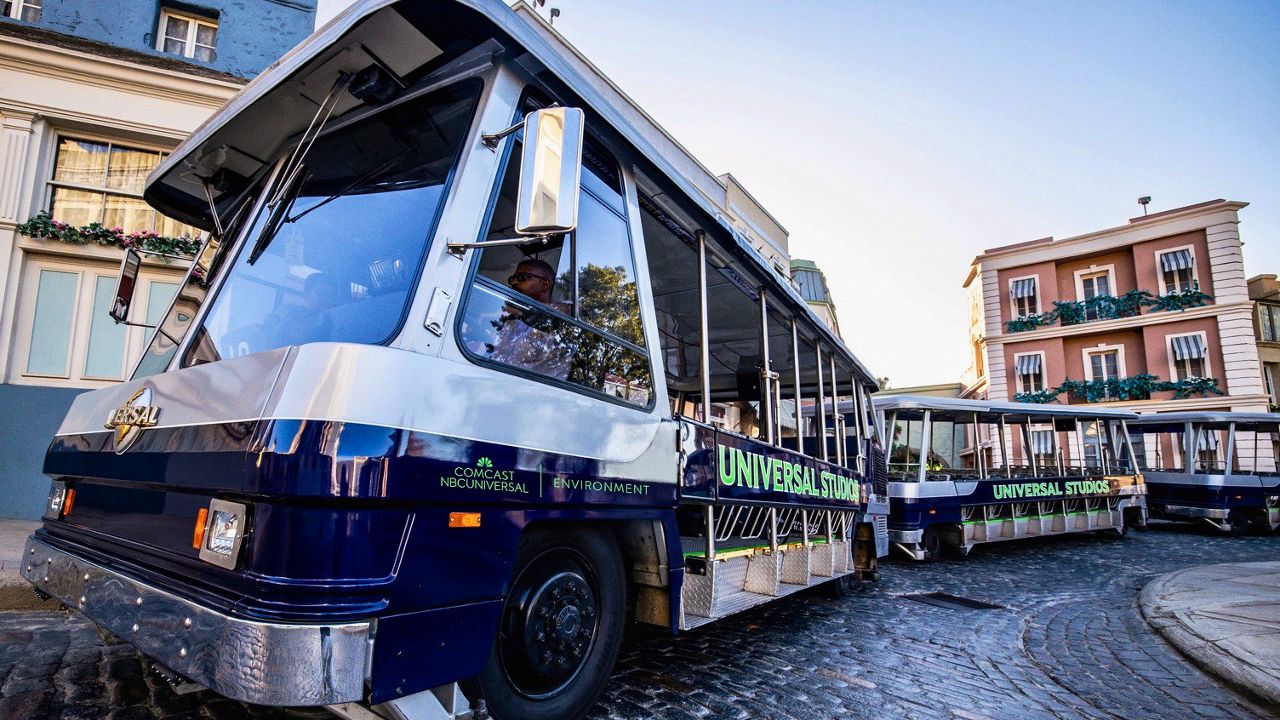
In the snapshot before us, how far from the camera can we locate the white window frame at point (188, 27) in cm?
1099

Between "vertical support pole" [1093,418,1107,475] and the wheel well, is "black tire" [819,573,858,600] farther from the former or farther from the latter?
"vertical support pole" [1093,418,1107,475]

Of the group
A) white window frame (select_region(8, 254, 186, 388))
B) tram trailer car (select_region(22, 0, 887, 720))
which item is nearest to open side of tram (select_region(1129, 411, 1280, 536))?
tram trailer car (select_region(22, 0, 887, 720))

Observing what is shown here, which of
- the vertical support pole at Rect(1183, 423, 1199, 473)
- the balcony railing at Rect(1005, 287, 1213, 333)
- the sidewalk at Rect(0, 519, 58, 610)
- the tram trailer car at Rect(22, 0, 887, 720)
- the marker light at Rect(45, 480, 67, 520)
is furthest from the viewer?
the balcony railing at Rect(1005, 287, 1213, 333)

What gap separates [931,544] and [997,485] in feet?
6.09

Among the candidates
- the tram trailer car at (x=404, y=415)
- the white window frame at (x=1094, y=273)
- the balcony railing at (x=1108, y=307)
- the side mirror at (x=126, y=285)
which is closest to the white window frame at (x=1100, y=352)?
the balcony railing at (x=1108, y=307)

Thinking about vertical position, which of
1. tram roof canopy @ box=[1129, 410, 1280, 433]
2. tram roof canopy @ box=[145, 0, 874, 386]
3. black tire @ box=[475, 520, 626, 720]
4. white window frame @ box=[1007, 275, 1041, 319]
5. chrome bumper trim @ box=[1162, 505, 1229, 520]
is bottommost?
chrome bumper trim @ box=[1162, 505, 1229, 520]

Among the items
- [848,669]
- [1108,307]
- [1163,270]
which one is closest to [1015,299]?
[1108,307]

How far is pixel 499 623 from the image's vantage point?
2289 millimetres

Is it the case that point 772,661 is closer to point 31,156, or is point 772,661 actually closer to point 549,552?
point 549,552

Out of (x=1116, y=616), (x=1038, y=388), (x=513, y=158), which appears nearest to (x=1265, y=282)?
(x=1038, y=388)

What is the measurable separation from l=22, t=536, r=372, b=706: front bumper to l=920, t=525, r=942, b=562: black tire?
9936mm

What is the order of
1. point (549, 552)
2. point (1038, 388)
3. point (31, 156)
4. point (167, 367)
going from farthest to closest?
point (1038, 388), point (31, 156), point (167, 367), point (549, 552)

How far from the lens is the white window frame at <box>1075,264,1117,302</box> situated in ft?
85.4

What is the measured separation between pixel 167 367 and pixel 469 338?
1.57m
